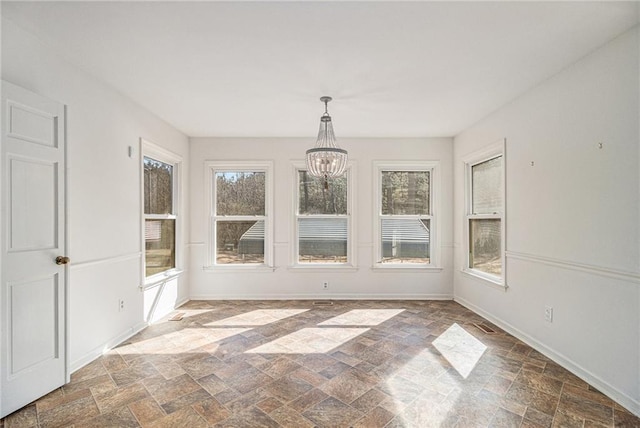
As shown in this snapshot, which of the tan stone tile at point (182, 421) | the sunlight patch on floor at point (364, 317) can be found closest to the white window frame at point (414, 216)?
the sunlight patch on floor at point (364, 317)

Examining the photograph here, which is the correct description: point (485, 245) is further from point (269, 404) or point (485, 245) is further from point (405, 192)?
point (269, 404)

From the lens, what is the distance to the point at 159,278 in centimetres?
407

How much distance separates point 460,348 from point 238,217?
3.42m

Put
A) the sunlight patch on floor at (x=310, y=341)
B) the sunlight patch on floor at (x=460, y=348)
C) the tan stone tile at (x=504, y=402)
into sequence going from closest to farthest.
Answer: the tan stone tile at (x=504, y=402) < the sunlight patch on floor at (x=460, y=348) < the sunlight patch on floor at (x=310, y=341)

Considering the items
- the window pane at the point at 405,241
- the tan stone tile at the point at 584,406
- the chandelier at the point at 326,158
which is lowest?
Answer: the tan stone tile at the point at 584,406

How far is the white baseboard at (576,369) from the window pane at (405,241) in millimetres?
1399

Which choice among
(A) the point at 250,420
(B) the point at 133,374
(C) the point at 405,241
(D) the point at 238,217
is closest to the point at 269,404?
(A) the point at 250,420

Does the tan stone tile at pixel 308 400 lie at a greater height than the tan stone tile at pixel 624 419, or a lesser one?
greater

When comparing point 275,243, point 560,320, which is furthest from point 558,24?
point 275,243

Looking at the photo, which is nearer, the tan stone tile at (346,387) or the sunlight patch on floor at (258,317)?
the tan stone tile at (346,387)

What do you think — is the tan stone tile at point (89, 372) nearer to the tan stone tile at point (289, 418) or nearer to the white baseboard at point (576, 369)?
the tan stone tile at point (289, 418)

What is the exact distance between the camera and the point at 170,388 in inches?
93.7

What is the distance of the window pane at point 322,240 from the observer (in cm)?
502

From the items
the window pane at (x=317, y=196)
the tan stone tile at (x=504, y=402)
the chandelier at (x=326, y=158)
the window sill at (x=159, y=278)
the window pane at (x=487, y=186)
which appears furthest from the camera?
the window pane at (x=317, y=196)
